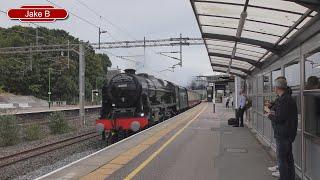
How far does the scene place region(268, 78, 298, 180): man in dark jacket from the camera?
7273 mm

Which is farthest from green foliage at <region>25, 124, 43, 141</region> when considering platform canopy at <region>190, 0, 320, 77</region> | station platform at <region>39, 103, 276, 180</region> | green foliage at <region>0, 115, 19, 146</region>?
platform canopy at <region>190, 0, 320, 77</region>

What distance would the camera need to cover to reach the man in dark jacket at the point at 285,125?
23.9 ft

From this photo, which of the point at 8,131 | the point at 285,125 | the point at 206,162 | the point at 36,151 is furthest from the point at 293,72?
the point at 8,131

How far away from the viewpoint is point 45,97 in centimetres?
8488

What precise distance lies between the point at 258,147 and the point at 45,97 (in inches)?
2953

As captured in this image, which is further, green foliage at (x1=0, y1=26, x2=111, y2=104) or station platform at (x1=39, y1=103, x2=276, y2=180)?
green foliage at (x1=0, y1=26, x2=111, y2=104)

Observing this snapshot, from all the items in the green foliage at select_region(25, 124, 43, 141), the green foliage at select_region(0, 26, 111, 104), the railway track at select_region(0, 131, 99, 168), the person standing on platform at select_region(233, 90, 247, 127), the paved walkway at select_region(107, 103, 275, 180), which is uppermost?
the green foliage at select_region(0, 26, 111, 104)

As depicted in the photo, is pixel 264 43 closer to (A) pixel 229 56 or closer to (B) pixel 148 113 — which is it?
(A) pixel 229 56

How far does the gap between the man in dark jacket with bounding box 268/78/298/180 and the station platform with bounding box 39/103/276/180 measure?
4.73ft

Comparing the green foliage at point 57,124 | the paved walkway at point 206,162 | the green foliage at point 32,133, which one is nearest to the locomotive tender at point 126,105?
the green foliage at point 32,133

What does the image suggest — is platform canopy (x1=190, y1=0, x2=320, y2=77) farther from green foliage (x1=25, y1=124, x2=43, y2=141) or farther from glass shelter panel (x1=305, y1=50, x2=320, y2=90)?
green foliage (x1=25, y1=124, x2=43, y2=141)

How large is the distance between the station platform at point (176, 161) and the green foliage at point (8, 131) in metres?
8.12

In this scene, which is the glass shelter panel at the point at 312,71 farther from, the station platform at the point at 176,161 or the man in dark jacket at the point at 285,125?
the station platform at the point at 176,161

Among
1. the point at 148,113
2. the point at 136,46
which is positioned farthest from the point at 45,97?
the point at 148,113
